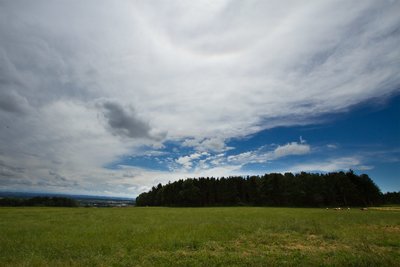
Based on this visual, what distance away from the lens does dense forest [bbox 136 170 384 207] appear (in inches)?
4523

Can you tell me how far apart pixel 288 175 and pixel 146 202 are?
100.0 meters

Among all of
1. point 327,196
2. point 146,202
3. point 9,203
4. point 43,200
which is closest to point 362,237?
point 327,196

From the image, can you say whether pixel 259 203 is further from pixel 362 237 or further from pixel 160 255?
pixel 160 255

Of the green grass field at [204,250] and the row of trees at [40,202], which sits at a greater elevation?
the row of trees at [40,202]

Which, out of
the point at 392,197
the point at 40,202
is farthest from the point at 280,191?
the point at 40,202

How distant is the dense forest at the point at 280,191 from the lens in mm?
114875

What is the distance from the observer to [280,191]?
412 ft

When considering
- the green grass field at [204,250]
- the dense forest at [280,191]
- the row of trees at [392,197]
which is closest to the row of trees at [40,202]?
the dense forest at [280,191]

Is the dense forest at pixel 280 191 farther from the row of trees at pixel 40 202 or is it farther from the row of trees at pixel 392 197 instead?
the row of trees at pixel 40 202

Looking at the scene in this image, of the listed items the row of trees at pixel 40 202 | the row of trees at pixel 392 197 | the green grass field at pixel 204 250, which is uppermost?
the row of trees at pixel 392 197

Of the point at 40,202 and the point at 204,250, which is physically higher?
the point at 40,202

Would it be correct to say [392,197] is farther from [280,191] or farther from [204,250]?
[204,250]

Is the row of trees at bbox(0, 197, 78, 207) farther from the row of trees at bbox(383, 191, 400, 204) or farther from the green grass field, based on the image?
the row of trees at bbox(383, 191, 400, 204)

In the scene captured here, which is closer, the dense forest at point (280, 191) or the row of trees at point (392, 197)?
the dense forest at point (280, 191)
